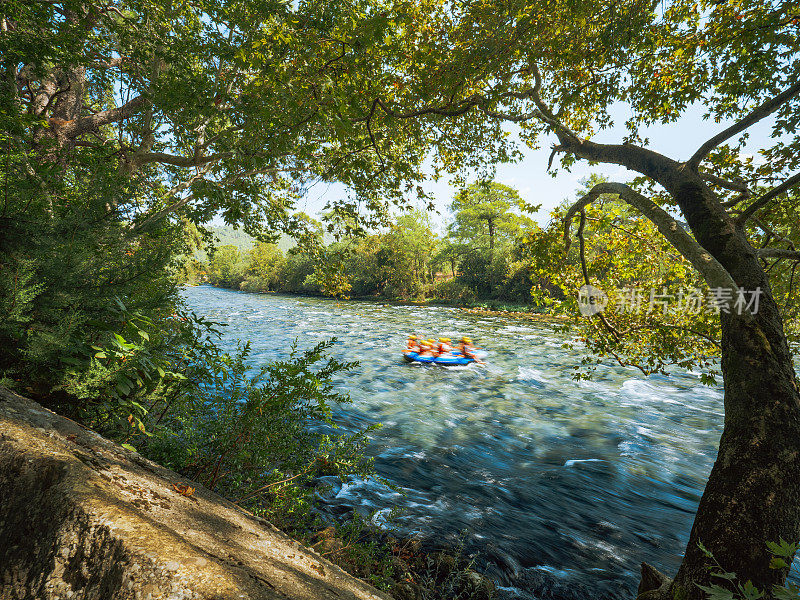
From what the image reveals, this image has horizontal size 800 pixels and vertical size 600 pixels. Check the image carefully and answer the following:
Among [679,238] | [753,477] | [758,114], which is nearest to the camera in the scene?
[753,477]

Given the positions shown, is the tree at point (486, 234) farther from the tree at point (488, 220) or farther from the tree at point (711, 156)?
the tree at point (711, 156)

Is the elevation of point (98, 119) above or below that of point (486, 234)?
below

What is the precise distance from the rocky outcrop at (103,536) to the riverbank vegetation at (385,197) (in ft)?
2.58

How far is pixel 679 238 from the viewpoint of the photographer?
370cm

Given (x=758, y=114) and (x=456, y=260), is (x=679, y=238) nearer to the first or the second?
(x=758, y=114)

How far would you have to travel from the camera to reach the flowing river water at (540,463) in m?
4.47

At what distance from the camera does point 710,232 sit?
353 centimetres

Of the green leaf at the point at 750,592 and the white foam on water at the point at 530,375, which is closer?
the green leaf at the point at 750,592

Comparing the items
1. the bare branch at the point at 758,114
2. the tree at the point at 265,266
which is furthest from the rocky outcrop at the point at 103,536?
A: the tree at the point at 265,266

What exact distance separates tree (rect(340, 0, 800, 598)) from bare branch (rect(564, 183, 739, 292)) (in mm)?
13

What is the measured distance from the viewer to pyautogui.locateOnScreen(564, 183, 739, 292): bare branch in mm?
3182

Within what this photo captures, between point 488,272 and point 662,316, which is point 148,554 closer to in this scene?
point 662,316

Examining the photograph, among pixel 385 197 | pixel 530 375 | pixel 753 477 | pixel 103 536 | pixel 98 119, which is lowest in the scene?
pixel 530 375

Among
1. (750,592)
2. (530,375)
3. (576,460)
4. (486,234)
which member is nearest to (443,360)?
(530,375)
